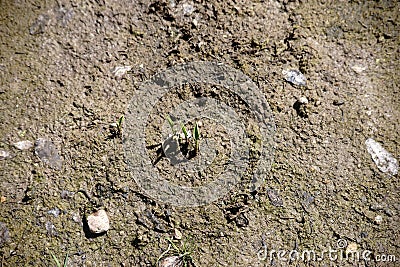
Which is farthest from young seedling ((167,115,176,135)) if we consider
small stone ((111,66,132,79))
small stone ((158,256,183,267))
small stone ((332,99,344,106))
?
small stone ((332,99,344,106))

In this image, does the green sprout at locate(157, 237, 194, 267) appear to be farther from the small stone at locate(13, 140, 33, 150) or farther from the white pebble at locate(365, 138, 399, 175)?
the white pebble at locate(365, 138, 399, 175)

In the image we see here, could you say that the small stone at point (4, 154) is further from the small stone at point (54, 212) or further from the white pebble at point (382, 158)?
the white pebble at point (382, 158)

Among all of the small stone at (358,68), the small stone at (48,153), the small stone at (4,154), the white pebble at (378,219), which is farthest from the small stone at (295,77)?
the small stone at (4,154)

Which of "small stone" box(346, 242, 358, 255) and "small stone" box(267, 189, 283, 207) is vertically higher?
"small stone" box(267, 189, 283, 207)

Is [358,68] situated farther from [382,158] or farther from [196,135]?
[196,135]

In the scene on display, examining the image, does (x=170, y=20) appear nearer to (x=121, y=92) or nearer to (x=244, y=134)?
(x=121, y=92)
